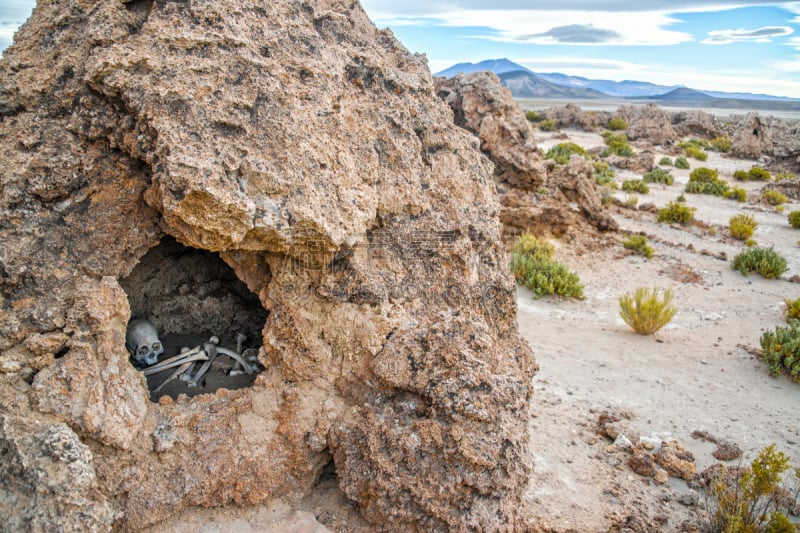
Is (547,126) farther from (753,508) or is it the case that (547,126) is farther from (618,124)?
(753,508)

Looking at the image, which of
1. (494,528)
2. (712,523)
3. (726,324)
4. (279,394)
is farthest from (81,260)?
(726,324)

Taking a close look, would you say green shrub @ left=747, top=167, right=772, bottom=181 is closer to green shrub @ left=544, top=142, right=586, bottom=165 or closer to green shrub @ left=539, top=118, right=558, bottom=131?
green shrub @ left=544, top=142, right=586, bottom=165

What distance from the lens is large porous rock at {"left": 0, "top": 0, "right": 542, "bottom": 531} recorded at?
2.55 metres

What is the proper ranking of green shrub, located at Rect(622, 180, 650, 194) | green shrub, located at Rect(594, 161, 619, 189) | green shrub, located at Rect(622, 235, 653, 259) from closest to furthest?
green shrub, located at Rect(622, 235, 653, 259)
green shrub, located at Rect(622, 180, 650, 194)
green shrub, located at Rect(594, 161, 619, 189)

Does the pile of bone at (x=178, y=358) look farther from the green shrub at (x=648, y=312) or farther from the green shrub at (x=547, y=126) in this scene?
the green shrub at (x=547, y=126)

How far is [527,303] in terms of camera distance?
8312mm

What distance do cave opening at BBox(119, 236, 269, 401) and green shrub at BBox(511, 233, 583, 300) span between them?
5.38m

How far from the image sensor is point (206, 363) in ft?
12.2

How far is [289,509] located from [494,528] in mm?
1102

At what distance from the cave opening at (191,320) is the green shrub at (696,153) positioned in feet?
70.3

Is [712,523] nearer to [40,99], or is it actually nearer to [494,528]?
[494,528]

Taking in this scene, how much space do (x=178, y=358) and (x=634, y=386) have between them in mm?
4628

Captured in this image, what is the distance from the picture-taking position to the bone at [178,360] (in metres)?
3.50

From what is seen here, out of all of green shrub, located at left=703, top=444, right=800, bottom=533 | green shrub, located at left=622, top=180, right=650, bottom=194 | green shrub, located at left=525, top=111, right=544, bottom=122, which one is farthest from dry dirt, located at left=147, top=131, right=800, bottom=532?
green shrub, located at left=525, top=111, right=544, bottom=122
